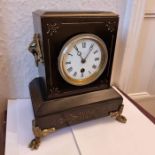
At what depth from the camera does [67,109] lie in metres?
0.58

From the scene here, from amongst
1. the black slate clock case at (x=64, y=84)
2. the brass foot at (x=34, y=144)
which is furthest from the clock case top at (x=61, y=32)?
the brass foot at (x=34, y=144)

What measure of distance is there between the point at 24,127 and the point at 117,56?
506 mm

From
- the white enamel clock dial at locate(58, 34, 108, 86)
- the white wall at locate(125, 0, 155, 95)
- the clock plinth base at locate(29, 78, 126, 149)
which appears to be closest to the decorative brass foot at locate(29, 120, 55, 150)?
the clock plinth base at locate(29, 78, 126, 149)

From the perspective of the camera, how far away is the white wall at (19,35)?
66 cm

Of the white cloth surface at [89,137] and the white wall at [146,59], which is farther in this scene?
the white wall at [146,59]

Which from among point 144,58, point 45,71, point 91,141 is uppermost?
point 45,71

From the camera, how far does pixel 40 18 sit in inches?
19.0

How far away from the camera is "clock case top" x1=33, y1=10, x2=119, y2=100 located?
50 cm

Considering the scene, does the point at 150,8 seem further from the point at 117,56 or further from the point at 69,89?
the point at 69,89

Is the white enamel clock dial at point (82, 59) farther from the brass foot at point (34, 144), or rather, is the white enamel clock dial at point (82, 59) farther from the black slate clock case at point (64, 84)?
the brass foot at point (34, 144)

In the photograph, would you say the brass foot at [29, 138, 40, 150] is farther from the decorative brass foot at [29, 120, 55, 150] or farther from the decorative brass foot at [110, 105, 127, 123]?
the decorative brass foot at [110, 105, 127, 123]

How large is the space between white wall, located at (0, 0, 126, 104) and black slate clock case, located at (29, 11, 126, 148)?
4.3 inches

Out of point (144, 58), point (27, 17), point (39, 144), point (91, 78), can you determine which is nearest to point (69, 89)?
point (91, 78)

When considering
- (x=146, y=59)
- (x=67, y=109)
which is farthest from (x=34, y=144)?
(x=146, y=59)
